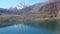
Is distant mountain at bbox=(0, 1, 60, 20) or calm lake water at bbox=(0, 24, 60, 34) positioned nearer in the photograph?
calm lake water at bbox=(0, 24, 60, 34)

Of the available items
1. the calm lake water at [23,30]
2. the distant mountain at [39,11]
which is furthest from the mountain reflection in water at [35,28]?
the distant mountain at [39,11]

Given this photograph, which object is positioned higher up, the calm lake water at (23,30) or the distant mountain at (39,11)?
the distant mountain at (39,11)

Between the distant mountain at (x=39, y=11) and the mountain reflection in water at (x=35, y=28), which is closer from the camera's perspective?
the mountain reflection in water at (x=35, y=28)

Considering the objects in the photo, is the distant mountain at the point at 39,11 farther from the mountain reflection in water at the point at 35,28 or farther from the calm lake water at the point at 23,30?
the calm lake water at the point at 23,30

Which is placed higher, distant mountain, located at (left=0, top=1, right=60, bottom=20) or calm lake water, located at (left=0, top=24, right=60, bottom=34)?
distant mountain, located at (left=0, top=1, right=60, bottom=20)

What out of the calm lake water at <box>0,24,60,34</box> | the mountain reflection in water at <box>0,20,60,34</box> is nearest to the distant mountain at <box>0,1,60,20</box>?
the mountain reflection in water at <box>0,20,60,34</box>

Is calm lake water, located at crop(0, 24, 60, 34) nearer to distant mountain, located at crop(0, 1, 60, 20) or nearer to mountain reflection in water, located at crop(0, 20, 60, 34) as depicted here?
mountain reflection in water, located at crop(0, 20, 60, 34)

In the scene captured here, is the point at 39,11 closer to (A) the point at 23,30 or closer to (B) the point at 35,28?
(B) the point at 35,28

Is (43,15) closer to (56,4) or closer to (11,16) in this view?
(56,4)

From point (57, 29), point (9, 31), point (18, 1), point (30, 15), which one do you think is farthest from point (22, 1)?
point (57, 29)

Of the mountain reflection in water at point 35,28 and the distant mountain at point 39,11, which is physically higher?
the distant mountain at point 39,11

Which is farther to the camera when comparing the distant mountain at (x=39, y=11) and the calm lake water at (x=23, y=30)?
the distant mountain at (x=39, y=11)
